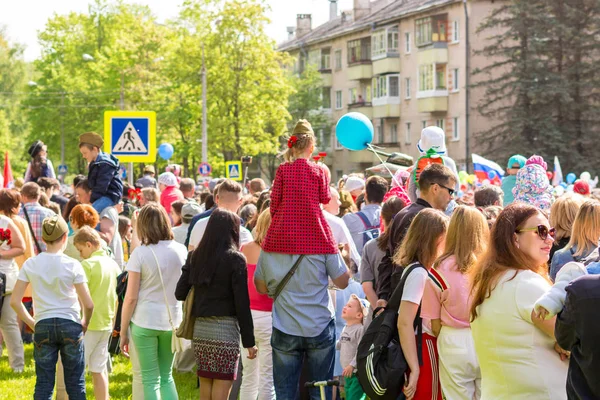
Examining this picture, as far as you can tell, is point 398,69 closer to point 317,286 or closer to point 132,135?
point 132,135

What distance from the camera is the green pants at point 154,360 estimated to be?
883 cm

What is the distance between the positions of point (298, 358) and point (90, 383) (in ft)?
15.2

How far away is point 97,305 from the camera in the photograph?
31.2 feet

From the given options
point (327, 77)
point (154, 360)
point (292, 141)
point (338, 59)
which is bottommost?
point (154, 360)

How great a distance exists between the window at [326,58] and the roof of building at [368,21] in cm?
88

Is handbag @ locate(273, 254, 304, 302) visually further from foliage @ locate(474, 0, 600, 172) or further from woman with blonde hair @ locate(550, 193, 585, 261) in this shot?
foliage @ locate(474, 0, 600, 172)

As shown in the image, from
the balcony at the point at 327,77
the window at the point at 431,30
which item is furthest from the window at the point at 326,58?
the window at the point at 431,30

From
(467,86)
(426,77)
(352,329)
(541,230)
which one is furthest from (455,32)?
(541,230)

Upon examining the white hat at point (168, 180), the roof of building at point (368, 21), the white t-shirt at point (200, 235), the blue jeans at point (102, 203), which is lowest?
the white t-shirt at point (200, 235)

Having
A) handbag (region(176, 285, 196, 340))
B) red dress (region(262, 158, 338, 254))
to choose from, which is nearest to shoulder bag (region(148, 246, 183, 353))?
handbag (region(176, 285, 196, 340))

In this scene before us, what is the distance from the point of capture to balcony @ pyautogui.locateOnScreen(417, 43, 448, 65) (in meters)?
64.2

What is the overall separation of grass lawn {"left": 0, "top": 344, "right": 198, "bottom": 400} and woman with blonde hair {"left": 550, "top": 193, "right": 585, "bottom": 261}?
4.20m

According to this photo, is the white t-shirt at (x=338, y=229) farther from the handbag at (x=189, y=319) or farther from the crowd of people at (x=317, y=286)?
the handbag at (x=189, y=319)

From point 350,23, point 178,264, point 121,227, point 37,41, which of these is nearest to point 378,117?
point 350,23
